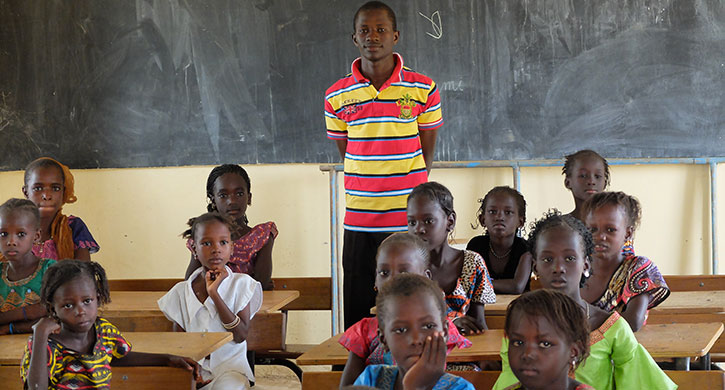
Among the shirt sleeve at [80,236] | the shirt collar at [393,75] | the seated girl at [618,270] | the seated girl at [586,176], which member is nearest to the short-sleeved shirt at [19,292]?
the shirt sleeve at [80,236]

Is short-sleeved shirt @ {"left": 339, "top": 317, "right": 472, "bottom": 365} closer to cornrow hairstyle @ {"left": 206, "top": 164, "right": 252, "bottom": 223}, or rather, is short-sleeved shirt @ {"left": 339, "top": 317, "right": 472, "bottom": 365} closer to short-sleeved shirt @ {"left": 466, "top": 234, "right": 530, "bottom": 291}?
short-sleeved shirt @ {"left": 466, "top": 234, "right": 530, "bottom": 291}

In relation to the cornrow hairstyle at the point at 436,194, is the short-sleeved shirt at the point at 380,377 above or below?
below

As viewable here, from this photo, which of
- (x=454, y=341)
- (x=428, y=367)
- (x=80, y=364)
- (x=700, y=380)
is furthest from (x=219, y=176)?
(x=700, y=380)

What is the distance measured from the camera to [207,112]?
5023mm

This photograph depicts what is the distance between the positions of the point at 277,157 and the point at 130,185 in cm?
98

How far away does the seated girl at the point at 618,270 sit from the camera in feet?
8.98

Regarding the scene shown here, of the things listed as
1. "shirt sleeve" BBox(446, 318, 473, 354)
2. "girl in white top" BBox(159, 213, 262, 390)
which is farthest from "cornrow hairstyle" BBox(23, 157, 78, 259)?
"shirt sleeve" BBox(446, 318, 473, 354)

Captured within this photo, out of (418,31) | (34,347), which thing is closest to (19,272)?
(34,347)

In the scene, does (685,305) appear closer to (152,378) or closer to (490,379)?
(490,379)

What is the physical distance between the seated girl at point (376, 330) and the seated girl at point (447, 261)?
383 millimetres

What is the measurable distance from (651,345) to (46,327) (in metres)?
1.76

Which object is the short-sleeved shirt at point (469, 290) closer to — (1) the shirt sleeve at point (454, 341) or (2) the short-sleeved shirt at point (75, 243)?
(1) the shirt sleeve at point (454, 341)

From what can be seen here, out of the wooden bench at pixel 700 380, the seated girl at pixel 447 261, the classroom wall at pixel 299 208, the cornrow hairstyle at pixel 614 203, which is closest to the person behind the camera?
the wooden bench at pixel 700 380

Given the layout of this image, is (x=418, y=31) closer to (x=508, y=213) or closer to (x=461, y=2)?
(x=461, y=2)
